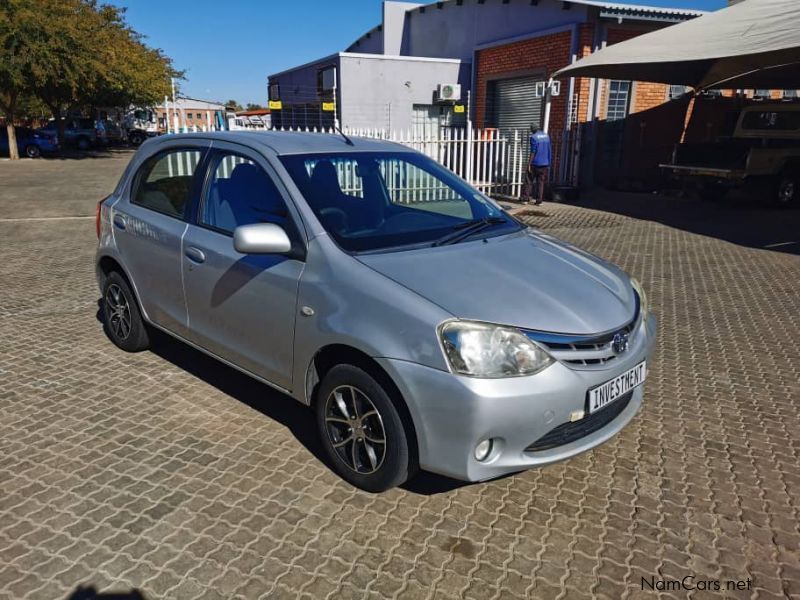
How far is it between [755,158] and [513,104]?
7.25m

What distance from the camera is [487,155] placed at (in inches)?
559

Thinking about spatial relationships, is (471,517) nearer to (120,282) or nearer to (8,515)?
(8,515)

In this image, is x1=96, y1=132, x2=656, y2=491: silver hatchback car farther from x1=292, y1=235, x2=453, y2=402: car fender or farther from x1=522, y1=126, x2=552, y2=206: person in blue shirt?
x1=522, y1=126, x2=552, y2=206: person in blue shirt

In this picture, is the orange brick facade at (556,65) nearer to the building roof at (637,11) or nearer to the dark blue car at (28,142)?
the building roof at (637,11)

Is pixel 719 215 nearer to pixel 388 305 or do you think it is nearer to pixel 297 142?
pixel 297 142

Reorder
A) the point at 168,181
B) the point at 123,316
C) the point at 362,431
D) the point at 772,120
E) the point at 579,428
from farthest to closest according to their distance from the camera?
the point at 772,120, the point at 123,316, the point at 168,181, the point at 362,431, the point at 579,428

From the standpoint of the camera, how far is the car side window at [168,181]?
401cm

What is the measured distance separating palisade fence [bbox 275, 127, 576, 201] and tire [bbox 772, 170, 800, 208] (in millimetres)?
4605

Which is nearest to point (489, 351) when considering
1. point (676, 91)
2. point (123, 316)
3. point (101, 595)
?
point (101, 595)

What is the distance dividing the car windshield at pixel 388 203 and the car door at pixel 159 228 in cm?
93

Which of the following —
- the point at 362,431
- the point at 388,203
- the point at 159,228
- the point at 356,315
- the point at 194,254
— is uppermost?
the point at 388,203

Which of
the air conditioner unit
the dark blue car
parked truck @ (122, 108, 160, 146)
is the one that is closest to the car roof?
the air conditioner unit

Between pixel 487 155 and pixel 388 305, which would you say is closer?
pixel 388 305

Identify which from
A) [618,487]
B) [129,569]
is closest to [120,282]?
[129,569]
